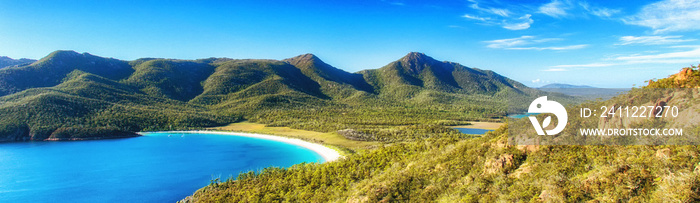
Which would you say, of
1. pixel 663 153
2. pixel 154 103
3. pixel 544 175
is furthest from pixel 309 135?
pixel 154 103

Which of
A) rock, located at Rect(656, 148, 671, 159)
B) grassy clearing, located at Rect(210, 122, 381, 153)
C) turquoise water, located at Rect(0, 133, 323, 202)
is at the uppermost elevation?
rock, located at Rect(656, 148, 671, 159)

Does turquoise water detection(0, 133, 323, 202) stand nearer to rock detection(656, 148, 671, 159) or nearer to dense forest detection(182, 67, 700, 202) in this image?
dense forest detection(182, 67, 700, 202)

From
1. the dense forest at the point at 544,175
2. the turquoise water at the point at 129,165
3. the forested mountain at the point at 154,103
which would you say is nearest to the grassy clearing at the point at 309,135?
the forested mountain at the point at 154,103

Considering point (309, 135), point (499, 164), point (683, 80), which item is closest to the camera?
point (683, 80)

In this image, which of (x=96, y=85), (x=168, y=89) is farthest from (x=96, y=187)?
(x=168, y=89)

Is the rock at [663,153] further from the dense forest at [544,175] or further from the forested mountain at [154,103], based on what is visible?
the forested mountain at [154,103]

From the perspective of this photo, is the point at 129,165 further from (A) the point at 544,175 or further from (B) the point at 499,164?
(A) the point at 544,175

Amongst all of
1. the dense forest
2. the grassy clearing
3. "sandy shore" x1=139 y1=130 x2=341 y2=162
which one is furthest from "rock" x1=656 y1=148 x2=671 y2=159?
the grassy clearing
